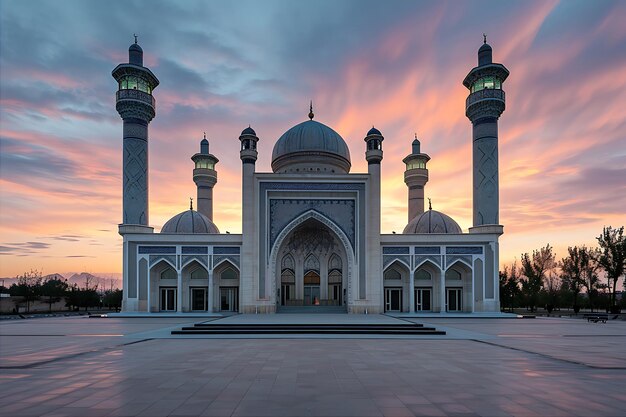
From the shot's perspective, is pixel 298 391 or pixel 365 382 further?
pixel 365 382

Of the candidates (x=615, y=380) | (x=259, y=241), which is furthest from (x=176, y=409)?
(x=259, y=241)

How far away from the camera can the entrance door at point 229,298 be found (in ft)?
91.5

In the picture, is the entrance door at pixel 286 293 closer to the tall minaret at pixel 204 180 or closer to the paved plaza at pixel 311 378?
the tall minaret at pixel 204 180

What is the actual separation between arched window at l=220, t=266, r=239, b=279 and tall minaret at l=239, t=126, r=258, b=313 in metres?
2.10

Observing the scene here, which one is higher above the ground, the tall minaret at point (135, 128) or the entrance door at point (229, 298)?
the tall minaret at point (135, 128)

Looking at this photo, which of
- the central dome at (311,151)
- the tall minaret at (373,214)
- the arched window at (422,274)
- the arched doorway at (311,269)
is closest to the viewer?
the tall minaret at (373,214)

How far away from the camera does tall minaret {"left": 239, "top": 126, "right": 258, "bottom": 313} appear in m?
25.4

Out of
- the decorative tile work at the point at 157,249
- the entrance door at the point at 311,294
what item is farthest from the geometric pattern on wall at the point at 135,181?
the entrance door at the point at 311,294

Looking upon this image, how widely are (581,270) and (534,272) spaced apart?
564cm

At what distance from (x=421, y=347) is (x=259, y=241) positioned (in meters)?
15.4

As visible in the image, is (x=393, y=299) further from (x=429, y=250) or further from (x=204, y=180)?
(x=204, y=180)

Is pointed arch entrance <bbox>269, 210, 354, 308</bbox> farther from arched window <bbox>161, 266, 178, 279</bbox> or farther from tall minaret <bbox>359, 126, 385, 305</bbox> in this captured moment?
arched window <bbox>161, 266, 178, 279</bbox>

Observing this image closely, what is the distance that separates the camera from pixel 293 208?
26.7m

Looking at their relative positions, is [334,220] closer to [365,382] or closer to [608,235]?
[365,382]
